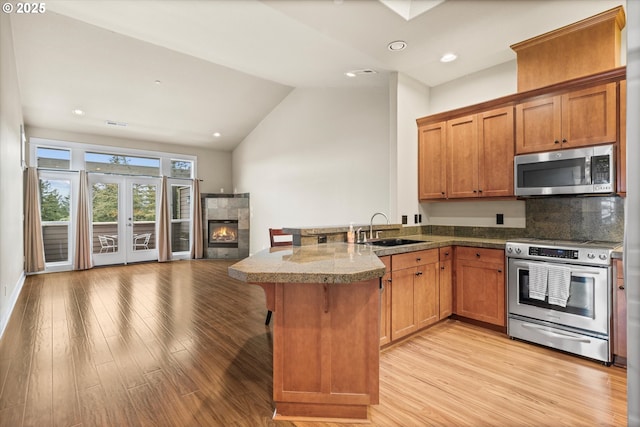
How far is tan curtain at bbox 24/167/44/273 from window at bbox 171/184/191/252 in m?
2.52

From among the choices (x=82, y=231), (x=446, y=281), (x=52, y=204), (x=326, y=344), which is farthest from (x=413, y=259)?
(x=52, y=204)

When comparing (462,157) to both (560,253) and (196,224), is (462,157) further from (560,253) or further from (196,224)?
(196,224)

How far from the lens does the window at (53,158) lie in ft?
20.0

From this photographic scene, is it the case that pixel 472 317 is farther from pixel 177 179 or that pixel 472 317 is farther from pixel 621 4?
pixel 177 179

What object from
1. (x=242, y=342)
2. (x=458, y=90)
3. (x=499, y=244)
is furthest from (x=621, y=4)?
(x=242, y=342)

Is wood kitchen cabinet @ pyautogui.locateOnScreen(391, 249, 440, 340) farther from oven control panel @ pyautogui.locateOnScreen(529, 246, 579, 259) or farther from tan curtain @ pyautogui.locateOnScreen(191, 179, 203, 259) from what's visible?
tan curtain @ pyautogui.locateOnScreen(191, 179, 203, 259)

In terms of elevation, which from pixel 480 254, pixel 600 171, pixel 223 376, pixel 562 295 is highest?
pixel 600 171

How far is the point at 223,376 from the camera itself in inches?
89.9

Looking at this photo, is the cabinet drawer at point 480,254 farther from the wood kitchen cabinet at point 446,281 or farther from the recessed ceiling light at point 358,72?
the recessed ceiling light at point 358,72

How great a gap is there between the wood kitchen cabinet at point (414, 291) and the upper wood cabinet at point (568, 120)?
1.46 metres

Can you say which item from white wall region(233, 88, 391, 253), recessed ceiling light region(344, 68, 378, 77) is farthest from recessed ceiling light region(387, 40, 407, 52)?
white wall region(233, 88, 391, 253)

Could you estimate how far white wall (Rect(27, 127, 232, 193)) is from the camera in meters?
6.47

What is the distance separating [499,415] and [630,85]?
2.00 meters

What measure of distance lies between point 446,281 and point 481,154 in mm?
1451
